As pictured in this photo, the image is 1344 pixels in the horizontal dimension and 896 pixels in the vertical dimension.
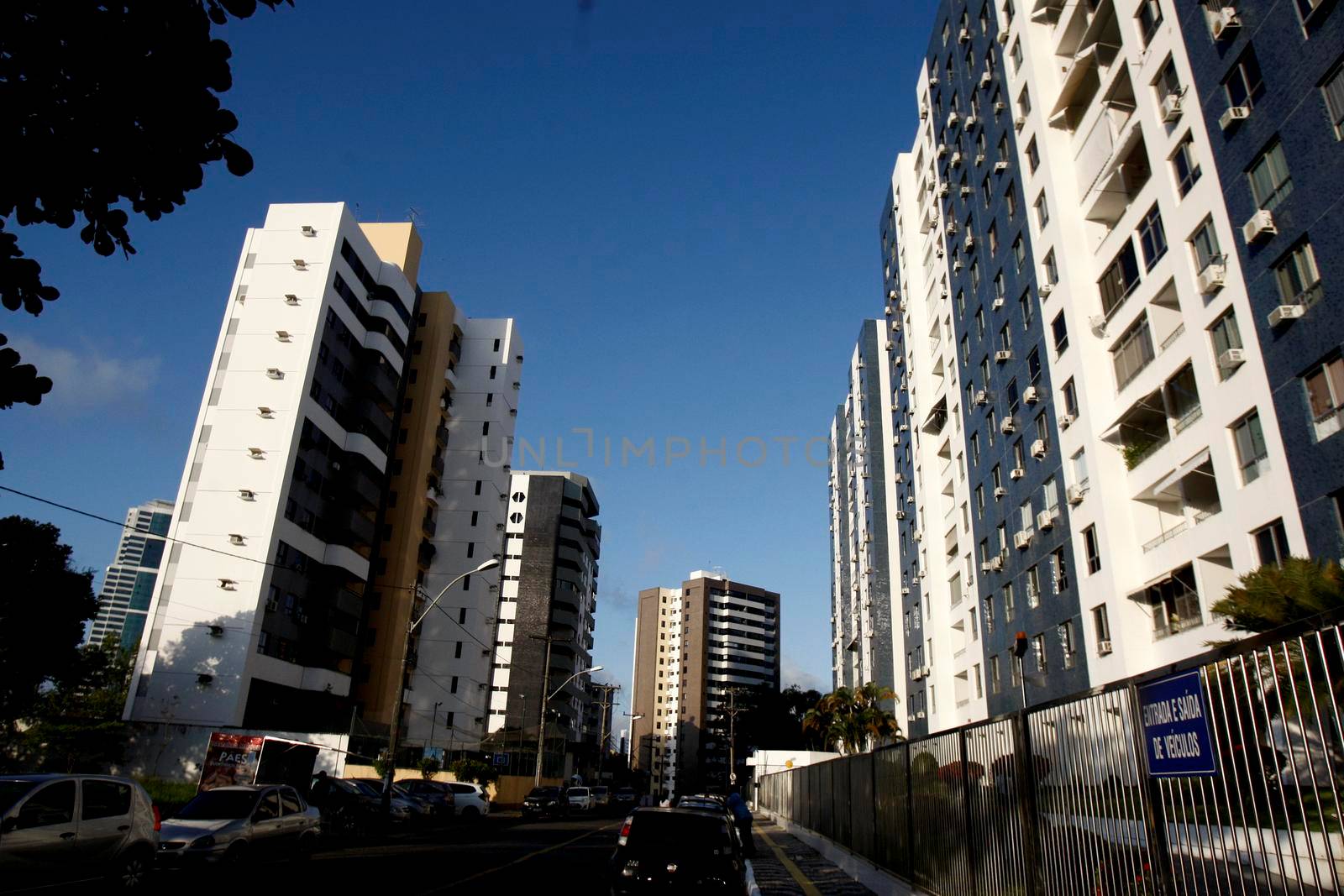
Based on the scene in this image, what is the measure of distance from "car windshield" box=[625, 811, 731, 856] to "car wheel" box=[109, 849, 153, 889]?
714cm

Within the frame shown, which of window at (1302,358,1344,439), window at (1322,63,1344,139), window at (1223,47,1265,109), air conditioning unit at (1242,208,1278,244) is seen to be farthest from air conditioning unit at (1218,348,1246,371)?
window at (1223,47,1265,109)

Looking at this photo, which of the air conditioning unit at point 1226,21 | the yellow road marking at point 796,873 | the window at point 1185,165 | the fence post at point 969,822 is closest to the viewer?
the fence post at point 969,822

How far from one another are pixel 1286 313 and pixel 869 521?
4965 cm

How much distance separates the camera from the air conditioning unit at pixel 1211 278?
70.2 feet

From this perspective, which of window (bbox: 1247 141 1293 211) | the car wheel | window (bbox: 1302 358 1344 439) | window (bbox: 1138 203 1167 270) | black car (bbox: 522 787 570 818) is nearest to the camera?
the car wheel

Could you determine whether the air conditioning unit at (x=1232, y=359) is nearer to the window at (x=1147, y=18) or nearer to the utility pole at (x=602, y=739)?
the window at (x=1147, y=18)

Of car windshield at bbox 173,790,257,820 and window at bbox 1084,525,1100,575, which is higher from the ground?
window at bbox 1084,525,1100,575

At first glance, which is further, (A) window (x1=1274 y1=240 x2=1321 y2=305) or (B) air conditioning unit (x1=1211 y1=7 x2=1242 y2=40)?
(B) air conditioning unit (x1=1211 y1=7 x2=1242 y2=40)

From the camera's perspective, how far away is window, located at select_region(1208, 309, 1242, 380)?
70.1 feet

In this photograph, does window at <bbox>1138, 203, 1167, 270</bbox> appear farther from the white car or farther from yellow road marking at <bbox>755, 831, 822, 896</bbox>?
the white car

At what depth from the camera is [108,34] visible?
4.98 meters

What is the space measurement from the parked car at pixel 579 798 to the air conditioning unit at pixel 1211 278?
4014 cm

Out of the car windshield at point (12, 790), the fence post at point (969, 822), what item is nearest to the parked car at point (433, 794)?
the car windshield at point (12, 790)

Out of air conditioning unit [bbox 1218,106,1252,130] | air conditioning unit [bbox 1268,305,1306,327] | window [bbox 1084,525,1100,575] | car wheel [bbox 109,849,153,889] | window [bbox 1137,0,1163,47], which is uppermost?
window [bbox 1137,0,1163,47]
